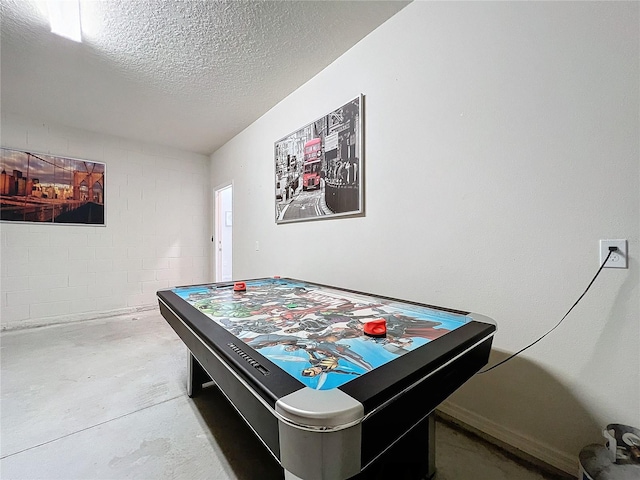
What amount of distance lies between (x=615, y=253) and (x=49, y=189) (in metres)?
5.30

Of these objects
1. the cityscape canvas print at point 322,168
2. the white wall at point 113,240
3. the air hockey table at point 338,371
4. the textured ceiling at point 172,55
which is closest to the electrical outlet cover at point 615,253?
the air hockey table at point 338,371

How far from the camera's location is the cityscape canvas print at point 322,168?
219 centimetres

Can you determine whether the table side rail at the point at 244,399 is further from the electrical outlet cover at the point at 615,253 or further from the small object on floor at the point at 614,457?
the electrical outlet cover at the point at 615,253

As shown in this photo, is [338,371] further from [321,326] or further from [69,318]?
[69,318]

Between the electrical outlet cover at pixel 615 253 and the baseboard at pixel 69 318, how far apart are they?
16.5ft

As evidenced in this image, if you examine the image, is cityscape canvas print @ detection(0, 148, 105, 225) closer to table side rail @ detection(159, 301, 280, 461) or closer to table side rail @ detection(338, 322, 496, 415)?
table side rail @ detection(159, 301, 280, 461)

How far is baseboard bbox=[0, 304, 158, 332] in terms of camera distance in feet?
10.9

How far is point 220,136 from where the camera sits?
4062mm

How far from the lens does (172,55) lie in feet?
7.46

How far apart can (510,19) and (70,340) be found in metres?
4.53

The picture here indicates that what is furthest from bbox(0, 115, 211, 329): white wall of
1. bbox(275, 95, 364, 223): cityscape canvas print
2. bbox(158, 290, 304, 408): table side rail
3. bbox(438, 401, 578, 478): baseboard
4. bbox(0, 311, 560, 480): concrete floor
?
bbox(438, 401, 578, 478): baseboard

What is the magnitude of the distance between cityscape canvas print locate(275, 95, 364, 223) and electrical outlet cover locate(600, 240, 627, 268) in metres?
1.33

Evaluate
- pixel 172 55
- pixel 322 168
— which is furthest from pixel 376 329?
pixel 172 55

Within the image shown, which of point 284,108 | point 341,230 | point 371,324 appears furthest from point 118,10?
point 371,324
